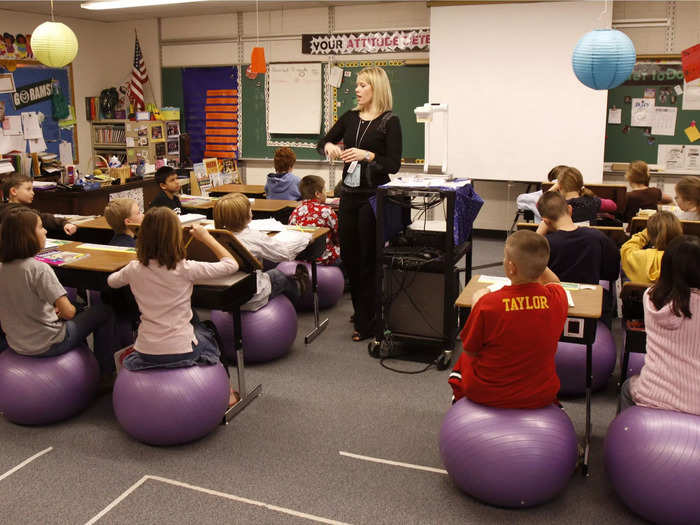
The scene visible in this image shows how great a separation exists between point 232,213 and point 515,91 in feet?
13.8

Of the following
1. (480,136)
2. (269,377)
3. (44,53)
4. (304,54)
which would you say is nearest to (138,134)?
(304,54)

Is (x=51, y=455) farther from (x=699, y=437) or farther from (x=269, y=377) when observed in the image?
(x=699, y=437)

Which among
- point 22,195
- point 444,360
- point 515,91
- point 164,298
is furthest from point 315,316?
point 515,91

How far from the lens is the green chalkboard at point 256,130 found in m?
8.43

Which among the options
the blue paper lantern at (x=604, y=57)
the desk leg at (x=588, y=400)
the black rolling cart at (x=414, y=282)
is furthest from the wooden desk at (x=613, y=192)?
the desk leg at (x=588, y=400)

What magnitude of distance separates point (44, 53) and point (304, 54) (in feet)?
12.4

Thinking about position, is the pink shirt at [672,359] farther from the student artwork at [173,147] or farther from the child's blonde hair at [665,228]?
the student artwork at [173,147]

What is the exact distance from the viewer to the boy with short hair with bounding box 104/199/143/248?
384 centimetres

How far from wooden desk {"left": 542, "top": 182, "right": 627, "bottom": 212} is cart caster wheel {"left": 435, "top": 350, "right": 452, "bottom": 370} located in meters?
2.00

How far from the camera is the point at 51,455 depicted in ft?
9.66

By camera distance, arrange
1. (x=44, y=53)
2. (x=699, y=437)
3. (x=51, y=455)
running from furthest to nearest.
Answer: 1. (x=44, y=53)
2. (x=51, y=455)
3. (x=699, y=437)

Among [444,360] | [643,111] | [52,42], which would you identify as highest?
[52,42]

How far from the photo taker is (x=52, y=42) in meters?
4.88

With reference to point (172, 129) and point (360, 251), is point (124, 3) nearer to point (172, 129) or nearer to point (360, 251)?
point (172, 129)
